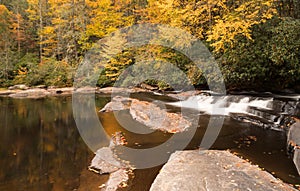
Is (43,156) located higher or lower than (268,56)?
lower

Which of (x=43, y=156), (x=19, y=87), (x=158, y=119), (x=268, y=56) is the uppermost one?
(x=268, y=56)

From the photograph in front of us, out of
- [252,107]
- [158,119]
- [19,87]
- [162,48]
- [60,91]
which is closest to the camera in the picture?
[158,119]

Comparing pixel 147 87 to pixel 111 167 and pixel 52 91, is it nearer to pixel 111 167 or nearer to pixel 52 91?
pixel 52 91

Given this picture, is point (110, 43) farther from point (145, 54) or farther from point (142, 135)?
point (142, 135)

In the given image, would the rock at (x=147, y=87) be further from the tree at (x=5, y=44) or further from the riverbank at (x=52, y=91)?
the tree at (x=5, y=44)

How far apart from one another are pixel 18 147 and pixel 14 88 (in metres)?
20.4

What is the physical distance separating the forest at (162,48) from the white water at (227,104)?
39.4 inches

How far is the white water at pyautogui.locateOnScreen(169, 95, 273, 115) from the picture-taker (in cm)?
1036

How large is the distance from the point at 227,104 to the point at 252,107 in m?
1.56

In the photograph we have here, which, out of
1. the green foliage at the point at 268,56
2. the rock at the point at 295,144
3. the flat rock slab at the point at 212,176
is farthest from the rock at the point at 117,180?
the green foliage at the point at 268,56

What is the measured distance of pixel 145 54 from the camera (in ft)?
72.2

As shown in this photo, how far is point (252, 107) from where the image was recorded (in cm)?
1018

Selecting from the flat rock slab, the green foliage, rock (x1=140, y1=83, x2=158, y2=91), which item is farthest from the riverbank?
the flat rock slab

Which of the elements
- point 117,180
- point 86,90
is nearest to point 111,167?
point 117,180
